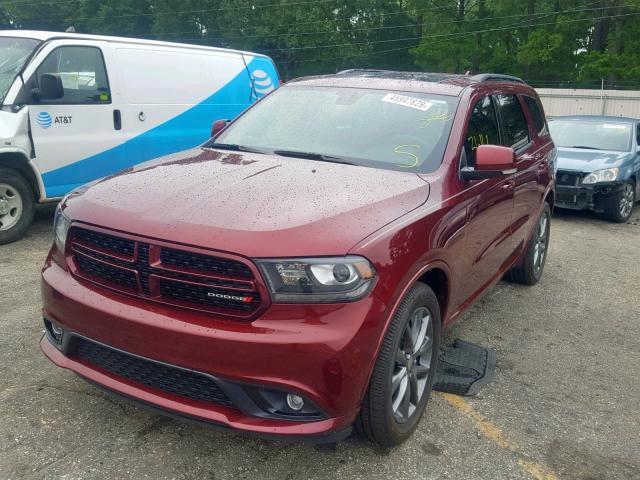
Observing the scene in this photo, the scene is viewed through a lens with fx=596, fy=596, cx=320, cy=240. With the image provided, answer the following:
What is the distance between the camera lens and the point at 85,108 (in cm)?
631

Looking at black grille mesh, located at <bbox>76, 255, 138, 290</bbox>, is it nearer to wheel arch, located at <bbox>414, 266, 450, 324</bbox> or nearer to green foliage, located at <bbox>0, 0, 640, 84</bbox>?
wheel arch, located at <bbox>414, 266, 450, 324</bbox>

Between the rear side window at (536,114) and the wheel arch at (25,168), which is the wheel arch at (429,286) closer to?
the rear side window at (536,114)

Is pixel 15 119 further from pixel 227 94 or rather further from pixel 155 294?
pixel 155 294

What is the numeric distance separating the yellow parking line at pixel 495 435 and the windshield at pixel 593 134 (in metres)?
7.57

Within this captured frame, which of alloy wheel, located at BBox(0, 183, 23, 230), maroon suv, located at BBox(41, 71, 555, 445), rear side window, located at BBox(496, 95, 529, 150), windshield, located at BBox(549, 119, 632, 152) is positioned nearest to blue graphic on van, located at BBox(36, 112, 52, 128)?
alloy wheel, located at BBox(0, 183, 23, 230)

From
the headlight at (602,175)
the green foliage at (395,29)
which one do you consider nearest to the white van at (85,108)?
the headlight at (602,175)

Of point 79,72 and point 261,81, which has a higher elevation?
point 79,72

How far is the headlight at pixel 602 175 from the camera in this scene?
8.80 m

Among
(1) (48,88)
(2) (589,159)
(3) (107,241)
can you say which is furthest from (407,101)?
(2) (589,159)

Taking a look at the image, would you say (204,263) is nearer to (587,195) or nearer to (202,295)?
(202,295)

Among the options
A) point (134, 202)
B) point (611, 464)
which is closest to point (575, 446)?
point (611, 464)

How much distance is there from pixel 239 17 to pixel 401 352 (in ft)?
176

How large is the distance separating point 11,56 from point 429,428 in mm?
5503

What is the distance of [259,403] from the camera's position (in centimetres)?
243
